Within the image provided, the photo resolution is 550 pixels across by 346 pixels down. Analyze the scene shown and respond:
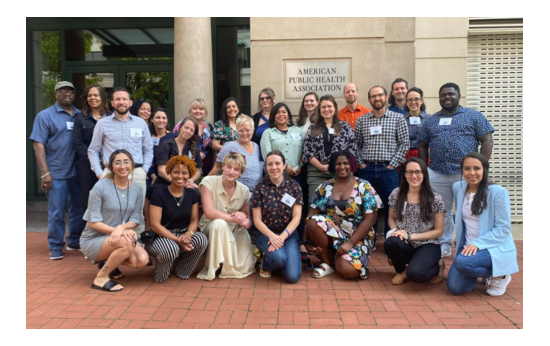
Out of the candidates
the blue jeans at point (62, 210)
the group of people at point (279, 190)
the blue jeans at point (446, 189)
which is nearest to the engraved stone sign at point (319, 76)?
the group of people at point (279, 190)

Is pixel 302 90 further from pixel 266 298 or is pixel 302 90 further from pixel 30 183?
pixel 30 183

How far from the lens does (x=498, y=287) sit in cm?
414

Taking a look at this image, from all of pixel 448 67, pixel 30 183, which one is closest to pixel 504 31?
pixel 448 67

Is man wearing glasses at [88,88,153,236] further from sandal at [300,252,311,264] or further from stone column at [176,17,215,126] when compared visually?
sandal at [300,252,311,264]

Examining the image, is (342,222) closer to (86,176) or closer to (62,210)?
(86,176)

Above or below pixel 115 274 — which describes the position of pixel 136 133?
above

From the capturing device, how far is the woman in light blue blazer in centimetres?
407

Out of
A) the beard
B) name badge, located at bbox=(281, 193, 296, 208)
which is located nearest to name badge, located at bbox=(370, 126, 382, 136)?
name badge, located at bbox=(281, 193, 296, 208)

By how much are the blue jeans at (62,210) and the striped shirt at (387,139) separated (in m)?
3.82

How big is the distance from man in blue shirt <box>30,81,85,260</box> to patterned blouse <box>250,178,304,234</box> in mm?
2598

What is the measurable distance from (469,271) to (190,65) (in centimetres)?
503

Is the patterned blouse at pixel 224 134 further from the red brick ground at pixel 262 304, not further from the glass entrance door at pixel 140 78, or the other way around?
the glass entrance door at pixel 140 78

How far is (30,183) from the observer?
8.62 metres

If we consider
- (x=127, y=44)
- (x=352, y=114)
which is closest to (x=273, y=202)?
(x=352, y=114)
